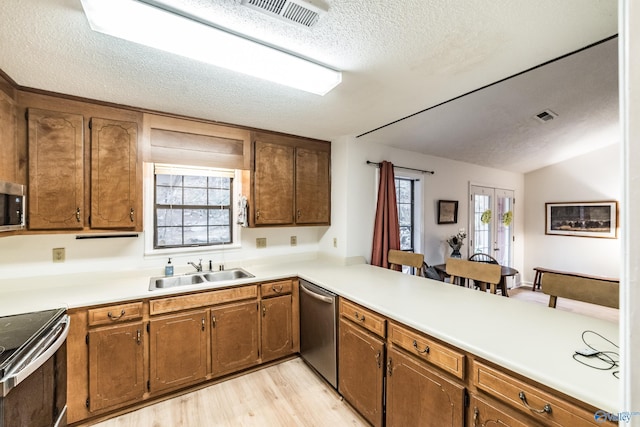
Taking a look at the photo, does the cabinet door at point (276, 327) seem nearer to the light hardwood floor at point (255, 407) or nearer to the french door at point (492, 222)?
→ the light hardwood floor at point (255, 407)

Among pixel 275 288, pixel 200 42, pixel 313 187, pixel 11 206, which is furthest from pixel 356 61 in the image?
pixel 11 206

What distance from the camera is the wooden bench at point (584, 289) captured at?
155 centimetres

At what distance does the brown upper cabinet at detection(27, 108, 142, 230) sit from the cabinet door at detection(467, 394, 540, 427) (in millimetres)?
2568

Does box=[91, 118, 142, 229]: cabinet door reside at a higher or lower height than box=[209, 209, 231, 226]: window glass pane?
higher

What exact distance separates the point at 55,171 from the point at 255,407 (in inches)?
89.7

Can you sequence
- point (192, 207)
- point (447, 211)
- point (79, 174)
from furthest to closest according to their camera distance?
point (447, 211), point (192, 207), point (79, 174)

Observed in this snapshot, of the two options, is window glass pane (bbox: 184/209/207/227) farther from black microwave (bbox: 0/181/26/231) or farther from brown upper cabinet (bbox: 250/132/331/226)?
black microwave (bbox: 0/181/26/231)

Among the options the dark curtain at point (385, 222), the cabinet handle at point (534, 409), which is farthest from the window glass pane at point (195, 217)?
the cabinet handle at point (534, 409)

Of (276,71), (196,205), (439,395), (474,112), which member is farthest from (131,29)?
(474,112)

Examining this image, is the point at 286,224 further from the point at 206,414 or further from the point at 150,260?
the point at 206,414

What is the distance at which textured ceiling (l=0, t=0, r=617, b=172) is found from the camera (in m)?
1.27

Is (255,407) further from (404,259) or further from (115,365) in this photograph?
(404,259)

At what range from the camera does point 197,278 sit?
106 inches

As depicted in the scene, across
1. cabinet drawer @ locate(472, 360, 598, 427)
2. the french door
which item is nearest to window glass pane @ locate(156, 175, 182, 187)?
cabinet drawer @ locate(472, 360, 598, 427)
